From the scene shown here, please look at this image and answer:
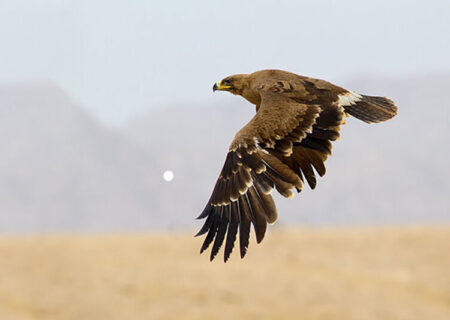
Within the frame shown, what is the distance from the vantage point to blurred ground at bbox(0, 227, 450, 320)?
1897 inches

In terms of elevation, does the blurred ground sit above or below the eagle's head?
above

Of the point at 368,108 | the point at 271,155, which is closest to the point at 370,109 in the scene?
the point at 368,108

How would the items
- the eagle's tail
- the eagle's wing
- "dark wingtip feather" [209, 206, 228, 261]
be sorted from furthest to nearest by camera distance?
the eagle's tail, "dark wingtip feather" [209, 206, 228, 261], the eagle's wing

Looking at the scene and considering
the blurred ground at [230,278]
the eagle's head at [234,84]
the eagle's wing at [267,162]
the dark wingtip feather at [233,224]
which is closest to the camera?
the eagle's wing at [267,162]

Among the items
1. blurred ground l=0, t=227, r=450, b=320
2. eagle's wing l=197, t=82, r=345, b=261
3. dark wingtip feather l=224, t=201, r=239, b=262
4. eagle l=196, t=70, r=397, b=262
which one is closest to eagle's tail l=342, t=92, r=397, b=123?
eagle l=196, t=70, r=397, b=262

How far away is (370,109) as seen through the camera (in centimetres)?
750

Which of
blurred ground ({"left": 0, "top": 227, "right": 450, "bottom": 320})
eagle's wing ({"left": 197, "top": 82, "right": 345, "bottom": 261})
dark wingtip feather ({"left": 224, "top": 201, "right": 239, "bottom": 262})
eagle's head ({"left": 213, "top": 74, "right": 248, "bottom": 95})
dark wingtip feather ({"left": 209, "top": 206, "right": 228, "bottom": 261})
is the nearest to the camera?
eagle's wing ({"left": 197, "top": 82, "right": 345, "bottom": 261})

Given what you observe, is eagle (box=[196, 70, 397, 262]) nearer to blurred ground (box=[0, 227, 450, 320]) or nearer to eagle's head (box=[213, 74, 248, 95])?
eagle's head (box=[213, 74, 248, 95])

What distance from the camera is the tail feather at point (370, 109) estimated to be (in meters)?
7.29

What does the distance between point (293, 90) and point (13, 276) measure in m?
46.9

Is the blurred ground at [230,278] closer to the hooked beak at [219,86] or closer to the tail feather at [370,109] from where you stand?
the hooked beak at [219,86]

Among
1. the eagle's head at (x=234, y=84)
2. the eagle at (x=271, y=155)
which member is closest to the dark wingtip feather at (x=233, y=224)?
the eagle at (x=271, y=155)

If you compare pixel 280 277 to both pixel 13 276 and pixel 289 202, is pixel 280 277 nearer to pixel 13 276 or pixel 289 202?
pixel 13 276

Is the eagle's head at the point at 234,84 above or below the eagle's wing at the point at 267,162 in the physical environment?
above
